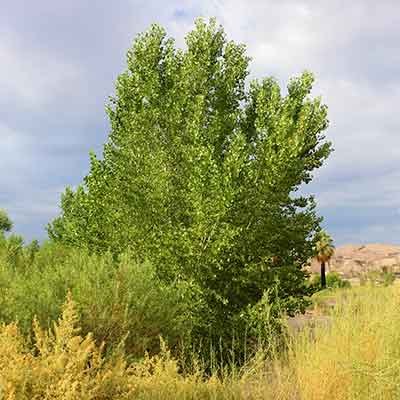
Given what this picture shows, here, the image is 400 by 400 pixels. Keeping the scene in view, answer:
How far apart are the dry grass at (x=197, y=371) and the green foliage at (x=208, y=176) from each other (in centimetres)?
355

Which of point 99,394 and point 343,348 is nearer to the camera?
point 99,394

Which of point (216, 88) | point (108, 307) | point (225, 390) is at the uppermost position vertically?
point (216, 88)

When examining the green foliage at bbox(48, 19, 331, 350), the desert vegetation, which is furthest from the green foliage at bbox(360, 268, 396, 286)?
the green foliage at bbox(48, 19, 331, 350)

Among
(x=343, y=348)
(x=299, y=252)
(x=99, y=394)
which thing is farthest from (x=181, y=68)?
(x=99, y=394)

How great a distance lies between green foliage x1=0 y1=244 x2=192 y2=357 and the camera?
8.49m

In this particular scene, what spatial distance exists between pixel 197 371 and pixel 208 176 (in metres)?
5.83

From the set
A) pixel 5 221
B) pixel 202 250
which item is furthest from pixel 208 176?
pixel 5 221

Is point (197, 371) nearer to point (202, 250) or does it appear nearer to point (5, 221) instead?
point (202, 250)

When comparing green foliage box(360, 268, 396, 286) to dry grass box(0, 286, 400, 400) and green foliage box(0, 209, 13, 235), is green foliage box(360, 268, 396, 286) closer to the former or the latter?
dry grass box(0, 286, 400, 400)

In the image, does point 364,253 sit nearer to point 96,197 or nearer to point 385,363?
point 96,197

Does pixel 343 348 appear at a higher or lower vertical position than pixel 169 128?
lower

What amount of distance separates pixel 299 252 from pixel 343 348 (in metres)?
7.72

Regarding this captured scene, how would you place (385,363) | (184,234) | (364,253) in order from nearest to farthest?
(385,363), (184,234), (364,253)

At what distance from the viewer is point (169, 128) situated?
48.9 ft
